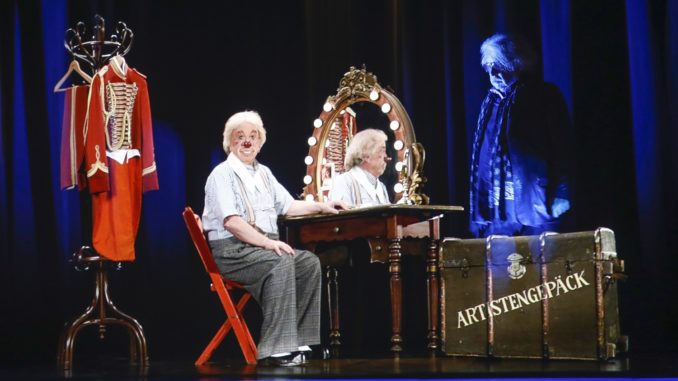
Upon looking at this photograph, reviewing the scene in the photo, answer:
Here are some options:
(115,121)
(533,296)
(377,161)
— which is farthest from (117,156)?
(533,296)

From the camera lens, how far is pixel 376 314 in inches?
234

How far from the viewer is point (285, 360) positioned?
4562 millimetres

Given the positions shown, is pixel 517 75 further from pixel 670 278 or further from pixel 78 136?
pixel 78 136

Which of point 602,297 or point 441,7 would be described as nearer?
point 602,297

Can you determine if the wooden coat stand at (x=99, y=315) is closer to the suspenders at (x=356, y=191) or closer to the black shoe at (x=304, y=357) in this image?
the black shoe at (x=304, y=357)

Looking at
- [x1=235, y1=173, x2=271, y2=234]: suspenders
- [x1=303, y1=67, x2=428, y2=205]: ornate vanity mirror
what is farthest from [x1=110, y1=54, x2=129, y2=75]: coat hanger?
[x1=303, y1=67, x2=428, y2=205]: ornate vanity mirror

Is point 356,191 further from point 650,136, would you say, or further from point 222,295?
point 650,136

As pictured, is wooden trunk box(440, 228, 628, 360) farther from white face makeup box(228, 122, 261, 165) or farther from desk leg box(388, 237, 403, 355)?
white face makeup box(228, 122, 261, 165)

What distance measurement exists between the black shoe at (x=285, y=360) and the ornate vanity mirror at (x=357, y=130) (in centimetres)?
125

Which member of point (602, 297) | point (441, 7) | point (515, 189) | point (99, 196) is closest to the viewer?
point (602, 297)

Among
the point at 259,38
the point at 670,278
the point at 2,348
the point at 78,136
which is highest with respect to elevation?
the point at 259,38

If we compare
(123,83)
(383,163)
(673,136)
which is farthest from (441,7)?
(123,83)

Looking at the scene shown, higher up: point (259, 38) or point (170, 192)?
point (259, 38)

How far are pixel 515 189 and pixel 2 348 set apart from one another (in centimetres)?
321
